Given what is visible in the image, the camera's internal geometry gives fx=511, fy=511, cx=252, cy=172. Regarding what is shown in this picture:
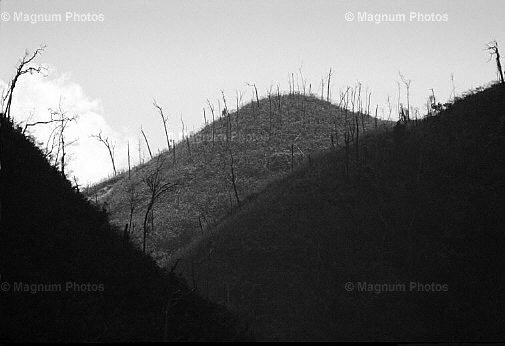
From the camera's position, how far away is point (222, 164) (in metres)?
83.1

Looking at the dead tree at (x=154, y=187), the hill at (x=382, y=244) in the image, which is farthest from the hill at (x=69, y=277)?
the dead tree at (x=154, y=187)

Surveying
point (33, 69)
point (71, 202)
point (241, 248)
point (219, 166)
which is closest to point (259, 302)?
point (241, 248)

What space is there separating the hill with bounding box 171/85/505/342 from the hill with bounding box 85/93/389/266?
8.07 metres

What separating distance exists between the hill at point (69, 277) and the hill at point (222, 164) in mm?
28181

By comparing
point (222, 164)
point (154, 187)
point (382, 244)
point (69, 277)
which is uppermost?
point (222, 164)

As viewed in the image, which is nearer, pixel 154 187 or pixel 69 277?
pixel 69 277

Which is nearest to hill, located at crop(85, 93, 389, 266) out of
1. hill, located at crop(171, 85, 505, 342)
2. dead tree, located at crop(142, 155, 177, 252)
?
dead tree, located at crop(142, 155, 177, 252)

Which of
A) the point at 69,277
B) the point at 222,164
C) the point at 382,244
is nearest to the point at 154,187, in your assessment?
the point at 382,244

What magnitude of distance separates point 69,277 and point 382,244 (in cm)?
3112

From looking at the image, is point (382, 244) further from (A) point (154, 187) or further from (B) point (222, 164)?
(B) point (222, 164)

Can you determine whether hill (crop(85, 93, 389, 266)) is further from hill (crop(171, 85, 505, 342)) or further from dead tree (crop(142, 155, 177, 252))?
hill (crop(171, 85, 505, 342))

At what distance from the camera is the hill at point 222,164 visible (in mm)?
68625

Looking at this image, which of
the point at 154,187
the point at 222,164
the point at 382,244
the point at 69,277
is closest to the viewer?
the point at 69,277

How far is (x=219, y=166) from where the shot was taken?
82.6m
